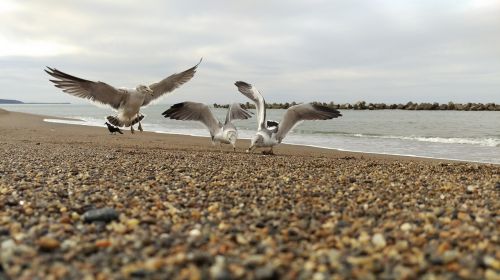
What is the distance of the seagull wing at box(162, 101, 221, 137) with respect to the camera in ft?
39.6

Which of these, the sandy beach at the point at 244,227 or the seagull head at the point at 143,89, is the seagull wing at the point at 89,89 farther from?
the sandy beach at the point at 244,227

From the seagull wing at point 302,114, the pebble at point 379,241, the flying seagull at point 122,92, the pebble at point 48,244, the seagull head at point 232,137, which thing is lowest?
the pebble at point 379,241

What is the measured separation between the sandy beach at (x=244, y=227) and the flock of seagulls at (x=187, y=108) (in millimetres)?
5172

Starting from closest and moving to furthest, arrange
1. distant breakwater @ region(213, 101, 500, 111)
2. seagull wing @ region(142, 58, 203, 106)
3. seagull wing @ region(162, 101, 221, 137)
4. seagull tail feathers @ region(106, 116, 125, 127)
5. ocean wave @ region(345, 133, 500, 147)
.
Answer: seagull wing @ region(162, 101, 221, 137)
seagull wing @ region(142, 58, 203, 106)
seagull tail feathers @ region(106, 116, 125, 127)
ocean wave @ region(345, 133, 500, 147)
distant breakwater @ region(213, 101, 500, 111)

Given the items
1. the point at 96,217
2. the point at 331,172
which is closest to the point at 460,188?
the point at 331,172

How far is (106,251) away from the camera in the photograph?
289 centimetres

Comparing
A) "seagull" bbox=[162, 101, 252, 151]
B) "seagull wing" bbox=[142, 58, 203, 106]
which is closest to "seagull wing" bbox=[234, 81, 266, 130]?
"seagull" bbox=[162, 101, 252, 151]

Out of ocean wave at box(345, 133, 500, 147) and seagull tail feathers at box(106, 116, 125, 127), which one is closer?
seagull tail feathers at box(106, 116, 125, 127)

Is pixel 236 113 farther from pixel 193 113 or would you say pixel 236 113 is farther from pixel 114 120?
pixel 114 120

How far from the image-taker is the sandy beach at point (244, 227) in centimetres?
258

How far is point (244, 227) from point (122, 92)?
9.05 meters

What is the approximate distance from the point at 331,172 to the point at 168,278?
4.93 metres

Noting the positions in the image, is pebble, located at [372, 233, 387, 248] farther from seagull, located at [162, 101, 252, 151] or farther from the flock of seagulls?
seagull, located at [162, 101, 252, 151]

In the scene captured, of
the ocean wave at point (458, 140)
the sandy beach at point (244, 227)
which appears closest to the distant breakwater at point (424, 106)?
the ocean wave at point (458, 140)
